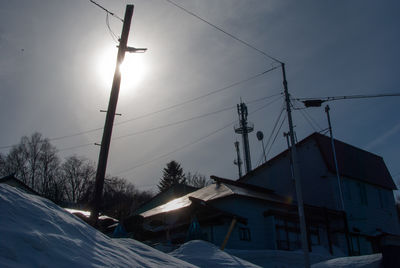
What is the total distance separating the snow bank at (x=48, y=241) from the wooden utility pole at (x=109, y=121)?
4120 mm

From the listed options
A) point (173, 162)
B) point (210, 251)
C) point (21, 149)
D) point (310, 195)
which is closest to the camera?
point (210, 251)

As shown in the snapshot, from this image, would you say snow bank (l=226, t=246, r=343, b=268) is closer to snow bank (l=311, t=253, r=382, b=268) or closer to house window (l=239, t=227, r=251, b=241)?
house window (l=239, t=227, r=251, b=241)

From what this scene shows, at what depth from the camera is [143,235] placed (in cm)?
2152

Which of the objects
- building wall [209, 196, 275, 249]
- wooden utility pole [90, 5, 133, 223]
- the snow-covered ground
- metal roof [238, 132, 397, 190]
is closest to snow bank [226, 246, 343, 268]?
building wall [209, 196, 275, 249]

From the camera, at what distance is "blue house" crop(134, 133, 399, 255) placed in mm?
18094

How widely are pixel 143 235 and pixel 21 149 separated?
32087mm

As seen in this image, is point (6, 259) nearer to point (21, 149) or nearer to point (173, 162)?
point (21, 149)

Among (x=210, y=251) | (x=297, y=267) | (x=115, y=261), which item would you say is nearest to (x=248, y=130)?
(x=297, y=267)

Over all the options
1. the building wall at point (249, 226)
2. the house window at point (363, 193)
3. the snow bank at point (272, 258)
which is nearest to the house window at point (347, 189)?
the house window at point (363, 193)

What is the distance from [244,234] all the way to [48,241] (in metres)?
15.3

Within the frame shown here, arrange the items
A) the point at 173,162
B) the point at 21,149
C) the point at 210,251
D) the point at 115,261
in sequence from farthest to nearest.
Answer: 1. the point at 173,162
2. the point at 21,149
3. the point at 210,251
4. the point at 115,261

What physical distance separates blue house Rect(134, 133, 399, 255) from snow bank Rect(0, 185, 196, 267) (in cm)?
1012

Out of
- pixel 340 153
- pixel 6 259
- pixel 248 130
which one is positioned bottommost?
pixel 6 259

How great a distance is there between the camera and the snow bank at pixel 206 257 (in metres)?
8.43
